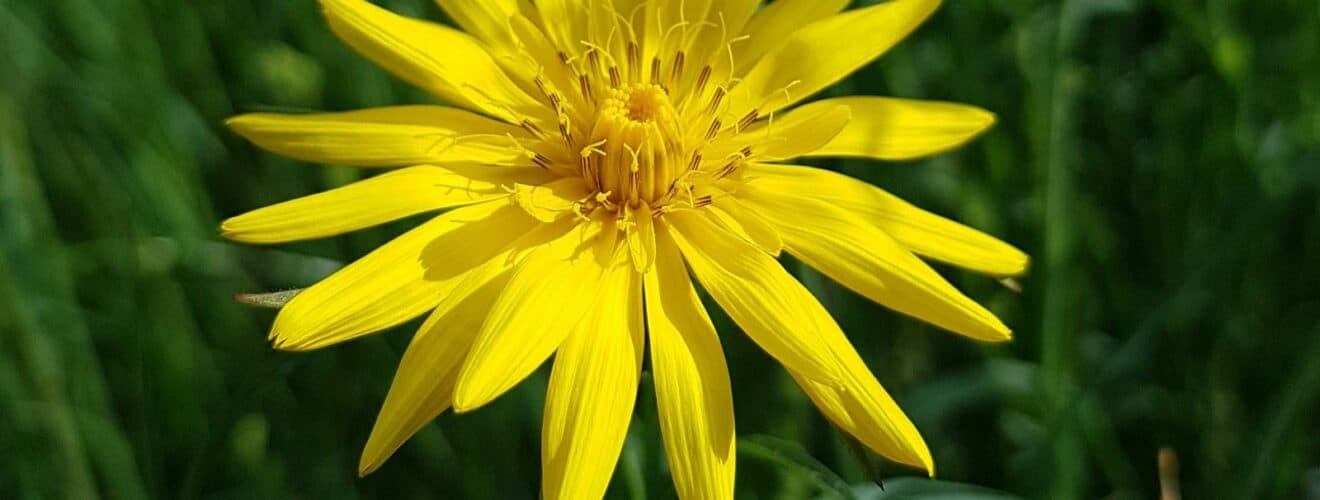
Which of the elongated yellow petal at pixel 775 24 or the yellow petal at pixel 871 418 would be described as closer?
the yellow petal at pixel 871 418

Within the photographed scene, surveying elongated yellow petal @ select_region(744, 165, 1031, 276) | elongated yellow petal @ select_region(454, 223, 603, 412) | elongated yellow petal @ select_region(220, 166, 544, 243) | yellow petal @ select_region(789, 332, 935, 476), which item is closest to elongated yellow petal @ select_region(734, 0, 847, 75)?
elongated yellow petal @ select_region(744, 165, 1031, 276)

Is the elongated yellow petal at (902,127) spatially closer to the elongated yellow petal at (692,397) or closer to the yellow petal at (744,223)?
the yellow petal at (744,223)

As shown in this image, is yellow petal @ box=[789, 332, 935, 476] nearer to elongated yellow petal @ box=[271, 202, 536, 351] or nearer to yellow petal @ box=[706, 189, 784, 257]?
yellow petal @ box=[706, 189, 784, 257]

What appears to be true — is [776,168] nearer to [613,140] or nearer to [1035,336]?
[613,140]

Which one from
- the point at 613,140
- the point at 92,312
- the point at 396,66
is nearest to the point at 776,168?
the point at 613,140

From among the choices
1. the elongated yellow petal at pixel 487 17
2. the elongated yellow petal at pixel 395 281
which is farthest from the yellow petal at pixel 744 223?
the elongated yellow petal at pixel 487 17

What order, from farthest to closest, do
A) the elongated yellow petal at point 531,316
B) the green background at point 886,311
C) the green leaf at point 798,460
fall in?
the green background at point 886,311 < the green leaf at point 798,460 < the elongated yellow petal at point 531,316
